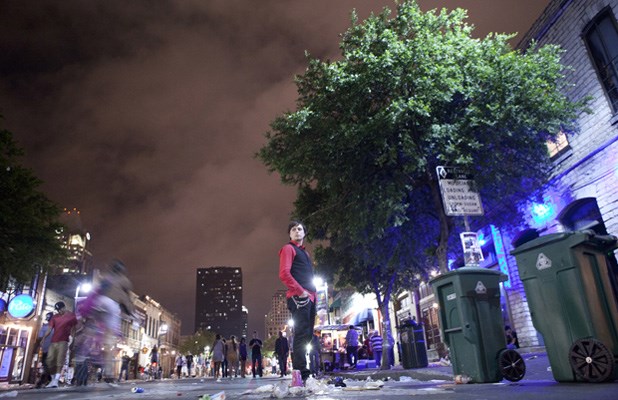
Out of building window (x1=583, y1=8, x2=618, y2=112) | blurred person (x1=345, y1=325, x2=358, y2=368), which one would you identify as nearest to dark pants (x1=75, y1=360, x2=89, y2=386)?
blurred person (x1=345, y1=325, x2=358, y2=368)

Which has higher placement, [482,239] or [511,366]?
[482,239]

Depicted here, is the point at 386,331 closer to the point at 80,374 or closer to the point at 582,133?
the point at 582,133

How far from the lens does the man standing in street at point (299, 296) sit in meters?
4.88

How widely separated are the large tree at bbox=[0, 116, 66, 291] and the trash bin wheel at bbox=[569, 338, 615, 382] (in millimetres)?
17477

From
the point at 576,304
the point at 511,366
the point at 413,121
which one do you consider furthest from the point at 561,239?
the point at 413,121

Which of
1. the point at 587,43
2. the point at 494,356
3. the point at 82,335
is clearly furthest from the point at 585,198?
the point at 82,335

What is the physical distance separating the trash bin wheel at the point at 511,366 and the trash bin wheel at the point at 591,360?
111cm

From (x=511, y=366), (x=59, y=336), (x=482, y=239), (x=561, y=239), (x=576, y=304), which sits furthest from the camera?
(x=482, y=239)

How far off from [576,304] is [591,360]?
594 millimetres

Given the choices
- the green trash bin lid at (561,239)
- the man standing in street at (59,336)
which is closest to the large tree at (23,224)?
the man standing in street at (59,336)

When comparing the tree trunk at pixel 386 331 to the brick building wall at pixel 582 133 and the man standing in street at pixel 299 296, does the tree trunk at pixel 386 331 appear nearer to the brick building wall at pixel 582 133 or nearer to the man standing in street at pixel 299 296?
the brick building wall at pixel 582 133

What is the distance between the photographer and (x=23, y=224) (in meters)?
15.4

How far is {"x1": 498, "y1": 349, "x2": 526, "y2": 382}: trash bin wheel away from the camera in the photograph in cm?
559

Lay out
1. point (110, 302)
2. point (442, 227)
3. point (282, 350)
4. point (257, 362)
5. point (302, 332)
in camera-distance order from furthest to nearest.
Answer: point (257, 362), point (282, 350), point (442, 227), point (110, 302), point (302, 332)
